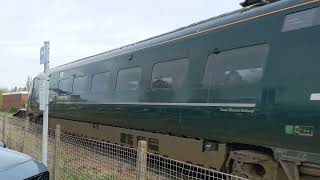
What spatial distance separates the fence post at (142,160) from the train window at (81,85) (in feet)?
33.0

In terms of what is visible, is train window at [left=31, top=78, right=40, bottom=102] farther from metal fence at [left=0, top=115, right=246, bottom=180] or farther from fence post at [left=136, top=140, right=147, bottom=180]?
fence post at [left=136, top=140, right=147, bottom=180]

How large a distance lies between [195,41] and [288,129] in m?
3.35

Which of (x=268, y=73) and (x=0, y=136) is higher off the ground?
(x=268, y=73)

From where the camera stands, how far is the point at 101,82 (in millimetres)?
14812

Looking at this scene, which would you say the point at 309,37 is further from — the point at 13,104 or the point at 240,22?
the point at 13,104

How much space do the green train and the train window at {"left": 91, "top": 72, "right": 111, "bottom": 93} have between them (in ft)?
2.78

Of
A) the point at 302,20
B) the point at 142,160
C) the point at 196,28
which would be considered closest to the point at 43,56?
the point at 196,28

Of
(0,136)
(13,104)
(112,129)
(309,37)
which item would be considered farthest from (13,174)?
(13,104)

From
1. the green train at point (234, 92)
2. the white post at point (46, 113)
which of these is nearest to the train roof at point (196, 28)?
the green train at point (234, 92)

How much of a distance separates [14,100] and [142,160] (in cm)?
5423

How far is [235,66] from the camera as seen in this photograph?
8.53 meters

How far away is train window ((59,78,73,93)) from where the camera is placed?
719 inches

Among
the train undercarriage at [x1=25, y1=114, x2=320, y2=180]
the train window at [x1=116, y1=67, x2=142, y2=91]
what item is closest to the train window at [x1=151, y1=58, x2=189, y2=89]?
the train window at [x1=116, y1=67, x2=142, y2=91]

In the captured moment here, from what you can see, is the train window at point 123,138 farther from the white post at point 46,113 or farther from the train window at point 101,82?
the white post at point 46,113
